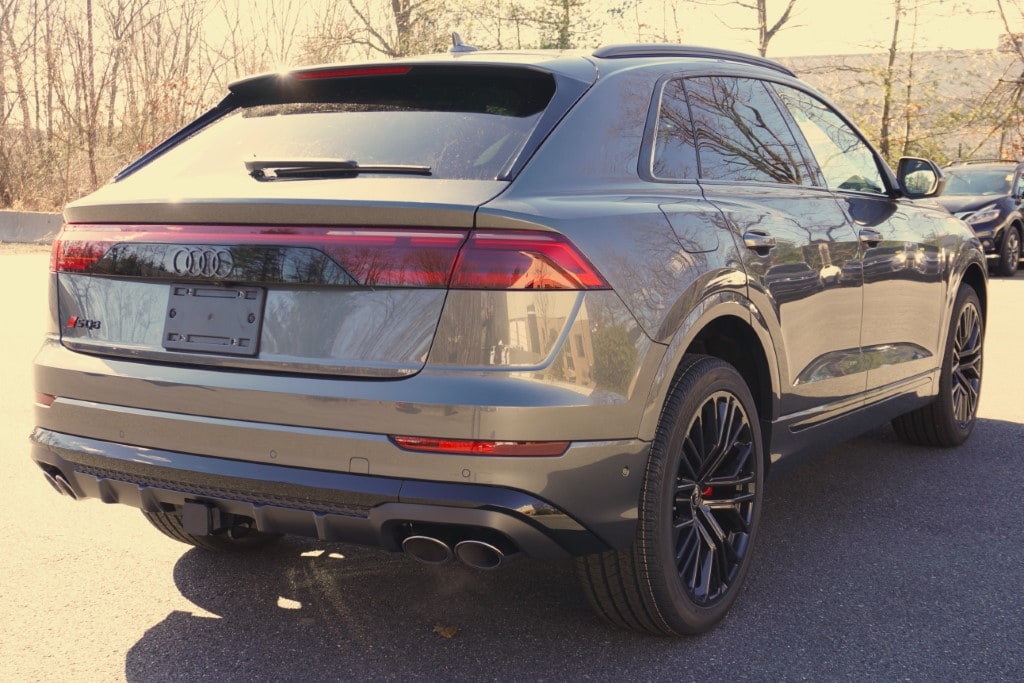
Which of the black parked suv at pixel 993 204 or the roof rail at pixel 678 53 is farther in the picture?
the black parked suv at pixel 993 204

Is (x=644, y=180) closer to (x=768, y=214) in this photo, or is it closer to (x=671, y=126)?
(x=671, y=126)

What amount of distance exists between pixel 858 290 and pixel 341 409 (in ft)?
7.96

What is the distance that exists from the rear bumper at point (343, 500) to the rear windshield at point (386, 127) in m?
0.81

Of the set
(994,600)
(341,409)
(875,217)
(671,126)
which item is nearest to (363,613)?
(341,409)

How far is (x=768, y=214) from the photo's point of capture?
3.84 m

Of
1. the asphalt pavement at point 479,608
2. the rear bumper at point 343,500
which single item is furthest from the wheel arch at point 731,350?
the asphalt pavement at point 479,608

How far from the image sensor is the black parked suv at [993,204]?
17.6m

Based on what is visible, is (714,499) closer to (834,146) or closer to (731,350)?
(731,350)

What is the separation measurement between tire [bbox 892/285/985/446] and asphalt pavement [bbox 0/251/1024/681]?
0.84m

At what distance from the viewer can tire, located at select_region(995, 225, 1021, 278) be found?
1766 centimetres

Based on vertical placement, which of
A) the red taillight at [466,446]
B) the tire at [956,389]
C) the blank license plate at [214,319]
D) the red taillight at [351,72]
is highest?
the red taillight at [351,72]

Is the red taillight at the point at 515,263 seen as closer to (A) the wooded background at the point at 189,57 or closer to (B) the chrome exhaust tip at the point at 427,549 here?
(B) the chrome exhaust tip at the point at 427,549

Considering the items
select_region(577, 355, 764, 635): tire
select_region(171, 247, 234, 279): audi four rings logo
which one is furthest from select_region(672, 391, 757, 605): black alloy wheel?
select_region(171, 247, 234, 279): audi four rings logo

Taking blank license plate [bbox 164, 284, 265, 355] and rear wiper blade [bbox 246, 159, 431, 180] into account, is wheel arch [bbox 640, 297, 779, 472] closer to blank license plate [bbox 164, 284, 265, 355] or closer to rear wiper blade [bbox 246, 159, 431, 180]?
rear wiper blade [bbox 246, 159, 431, 180]
